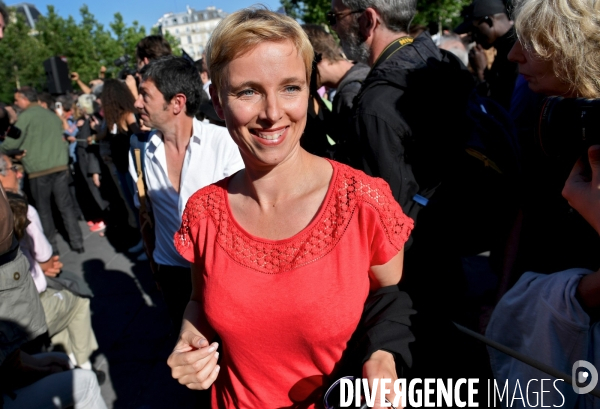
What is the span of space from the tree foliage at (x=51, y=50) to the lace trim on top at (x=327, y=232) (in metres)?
31.0

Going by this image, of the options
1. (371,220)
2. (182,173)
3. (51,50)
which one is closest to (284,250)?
(371,220)

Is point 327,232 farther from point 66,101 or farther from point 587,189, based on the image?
point 66,101

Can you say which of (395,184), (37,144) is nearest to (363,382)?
(395,184)

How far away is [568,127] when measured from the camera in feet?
3.92

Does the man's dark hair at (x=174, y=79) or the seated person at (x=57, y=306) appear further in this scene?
the seated person at (x=57, y=306)

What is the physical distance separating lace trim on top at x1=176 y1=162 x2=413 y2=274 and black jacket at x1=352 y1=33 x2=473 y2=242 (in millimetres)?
594

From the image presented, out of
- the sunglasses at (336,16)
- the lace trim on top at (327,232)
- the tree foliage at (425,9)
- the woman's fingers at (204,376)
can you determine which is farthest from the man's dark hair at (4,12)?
the tree foliage at (425,9)

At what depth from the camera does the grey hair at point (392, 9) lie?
2.29 meters

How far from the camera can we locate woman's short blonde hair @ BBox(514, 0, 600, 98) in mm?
1233

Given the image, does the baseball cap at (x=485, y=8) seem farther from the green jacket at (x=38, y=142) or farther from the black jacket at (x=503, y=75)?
the green jacket at (x=38, y=142)

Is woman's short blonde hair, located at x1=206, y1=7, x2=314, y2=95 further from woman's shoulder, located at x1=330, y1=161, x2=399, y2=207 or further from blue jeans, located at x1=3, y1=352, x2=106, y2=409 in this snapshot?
blue jeans, located at x1=3, y1=352, x2=106, y2=409

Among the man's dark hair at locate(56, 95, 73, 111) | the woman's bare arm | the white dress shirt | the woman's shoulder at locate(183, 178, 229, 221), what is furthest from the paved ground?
the man's dark hair at locate(56, 95, 73, 111)

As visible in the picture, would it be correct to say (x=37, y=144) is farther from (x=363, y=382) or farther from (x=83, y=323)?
(x=363, y=382)

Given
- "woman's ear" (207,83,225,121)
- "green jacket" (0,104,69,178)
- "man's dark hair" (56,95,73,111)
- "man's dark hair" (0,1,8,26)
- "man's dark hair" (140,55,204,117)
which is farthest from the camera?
"man's dark hair" (56,95,73,111)
